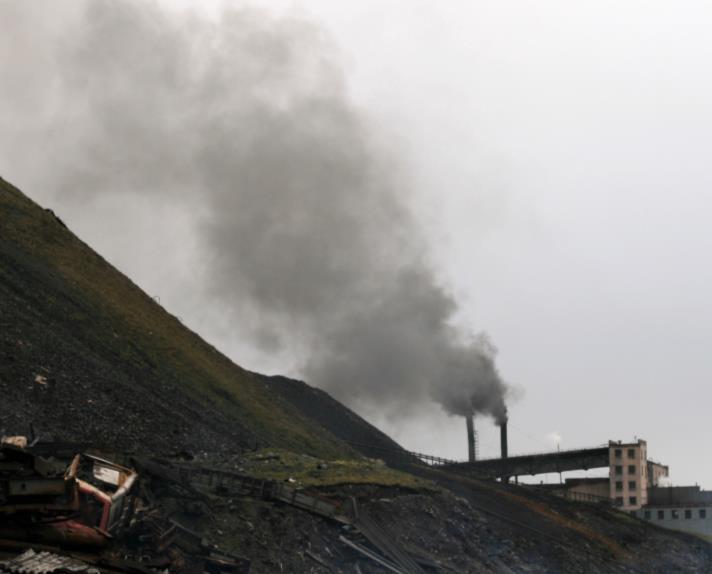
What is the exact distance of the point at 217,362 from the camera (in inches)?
2864

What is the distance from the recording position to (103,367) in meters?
54.3

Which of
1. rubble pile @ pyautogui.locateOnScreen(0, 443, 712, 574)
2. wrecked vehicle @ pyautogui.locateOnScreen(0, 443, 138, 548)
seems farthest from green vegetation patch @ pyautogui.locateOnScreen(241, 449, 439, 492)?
wrecked vehicle @ pyautogui.locateOnScreen(0, 443, 138, 548)

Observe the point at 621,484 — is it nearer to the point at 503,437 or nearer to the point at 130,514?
the point at 503,437

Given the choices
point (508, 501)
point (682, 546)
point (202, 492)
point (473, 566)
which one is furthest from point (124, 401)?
point (682, 546)

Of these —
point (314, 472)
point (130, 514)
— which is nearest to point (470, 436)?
point (314, 472)

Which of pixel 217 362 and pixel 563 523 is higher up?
pixel 217 362

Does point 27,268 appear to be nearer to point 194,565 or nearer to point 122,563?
point 194,565

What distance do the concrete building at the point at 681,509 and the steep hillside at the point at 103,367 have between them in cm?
3585

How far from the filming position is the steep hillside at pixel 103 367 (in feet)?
154

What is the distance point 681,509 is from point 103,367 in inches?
2263

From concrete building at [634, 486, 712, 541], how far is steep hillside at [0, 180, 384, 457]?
35.9 meters

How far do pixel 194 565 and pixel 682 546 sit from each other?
48.8m

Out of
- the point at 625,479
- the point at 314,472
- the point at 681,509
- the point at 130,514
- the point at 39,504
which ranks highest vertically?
the point at 625,479

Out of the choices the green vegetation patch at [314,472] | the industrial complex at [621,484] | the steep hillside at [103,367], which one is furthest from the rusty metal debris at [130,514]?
the industrial complex at [621,484]
